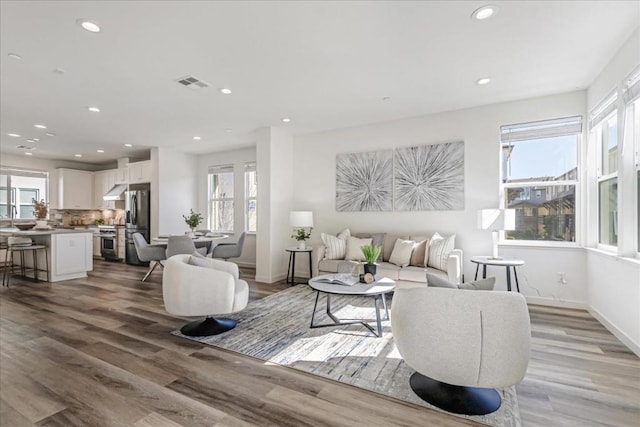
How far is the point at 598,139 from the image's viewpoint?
12.0 feet

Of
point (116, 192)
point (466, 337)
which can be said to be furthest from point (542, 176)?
point (116, 192)

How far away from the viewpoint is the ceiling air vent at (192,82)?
351 cm

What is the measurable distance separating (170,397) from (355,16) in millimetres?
3035

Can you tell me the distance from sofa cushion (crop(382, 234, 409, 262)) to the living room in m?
0.27

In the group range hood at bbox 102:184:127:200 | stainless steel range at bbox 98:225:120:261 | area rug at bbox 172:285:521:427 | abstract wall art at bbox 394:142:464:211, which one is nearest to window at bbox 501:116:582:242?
abstract wall art at bbox 394:142:464:211

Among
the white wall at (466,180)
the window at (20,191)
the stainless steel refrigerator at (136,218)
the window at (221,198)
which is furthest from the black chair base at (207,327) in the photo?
the window at (20,191)

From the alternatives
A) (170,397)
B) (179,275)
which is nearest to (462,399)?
(170,397)

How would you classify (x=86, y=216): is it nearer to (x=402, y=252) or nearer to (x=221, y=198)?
(x=221, y=198)

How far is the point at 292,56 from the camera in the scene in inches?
118

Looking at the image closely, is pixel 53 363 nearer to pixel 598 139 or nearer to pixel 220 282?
pixel 220 282

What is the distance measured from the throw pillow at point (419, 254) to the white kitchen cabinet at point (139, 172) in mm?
6141

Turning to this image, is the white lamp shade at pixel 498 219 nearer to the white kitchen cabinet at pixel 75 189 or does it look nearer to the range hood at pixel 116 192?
the range hood at pixel 116 192

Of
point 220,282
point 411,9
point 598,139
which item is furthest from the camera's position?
point 598,139

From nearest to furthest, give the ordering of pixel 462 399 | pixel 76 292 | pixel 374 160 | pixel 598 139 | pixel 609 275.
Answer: pixel 462 399, pixel 609 275, pixel 598 139, pixel 76 292, pixel 374 160
